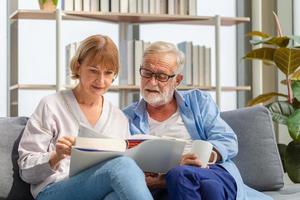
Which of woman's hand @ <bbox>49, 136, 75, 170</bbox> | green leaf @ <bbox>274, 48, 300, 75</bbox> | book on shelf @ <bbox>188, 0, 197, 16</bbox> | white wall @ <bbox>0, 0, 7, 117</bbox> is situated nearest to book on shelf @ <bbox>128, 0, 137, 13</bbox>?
book on shelf @ <bbox>188, 0, 197, 16</bbox>

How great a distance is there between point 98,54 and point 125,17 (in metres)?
1.84

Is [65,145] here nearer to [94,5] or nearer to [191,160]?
[191,160]

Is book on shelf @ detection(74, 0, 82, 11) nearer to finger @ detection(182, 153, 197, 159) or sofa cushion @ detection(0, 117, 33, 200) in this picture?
→ sofa cushion @ detection(0, 117, 33, 200)

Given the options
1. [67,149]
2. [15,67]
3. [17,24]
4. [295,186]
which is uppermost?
[17,24]

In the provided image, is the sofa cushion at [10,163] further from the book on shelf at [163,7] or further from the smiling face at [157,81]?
the book on shelf at [163,7]

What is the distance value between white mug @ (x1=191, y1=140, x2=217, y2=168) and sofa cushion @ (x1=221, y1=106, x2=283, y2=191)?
0.49 metres

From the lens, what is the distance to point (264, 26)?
4934 mm

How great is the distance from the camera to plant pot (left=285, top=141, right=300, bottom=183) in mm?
3330

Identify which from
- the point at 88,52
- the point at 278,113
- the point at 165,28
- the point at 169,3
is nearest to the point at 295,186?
the point at 278,113

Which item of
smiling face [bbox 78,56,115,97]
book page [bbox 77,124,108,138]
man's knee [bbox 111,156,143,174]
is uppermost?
smiling face [bbox 78,56,115,97]

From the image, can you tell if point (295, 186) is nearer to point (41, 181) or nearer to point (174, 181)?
point (174, 181)

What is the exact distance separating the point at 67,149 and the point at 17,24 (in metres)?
2.20

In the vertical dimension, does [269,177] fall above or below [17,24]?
below

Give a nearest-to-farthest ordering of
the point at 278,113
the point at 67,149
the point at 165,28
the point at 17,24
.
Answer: the point at 67,149, the point at 278,113, the point at 17,24, the point at 165,28
